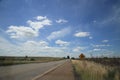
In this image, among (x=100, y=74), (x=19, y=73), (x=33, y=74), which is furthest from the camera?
(x=19, y=73)

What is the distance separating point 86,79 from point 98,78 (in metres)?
1.01

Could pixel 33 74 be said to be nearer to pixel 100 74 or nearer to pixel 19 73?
pixel 19 73

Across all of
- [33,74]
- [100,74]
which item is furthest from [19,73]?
[100,74]

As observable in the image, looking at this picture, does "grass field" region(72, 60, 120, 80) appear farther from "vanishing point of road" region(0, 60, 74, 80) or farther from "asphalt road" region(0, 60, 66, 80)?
"asphalt road" region(0, 60, 66, 80)

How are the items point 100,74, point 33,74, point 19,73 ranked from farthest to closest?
point 19,73, point 33,74, point 100,74

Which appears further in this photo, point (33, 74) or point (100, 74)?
point (33, 74)

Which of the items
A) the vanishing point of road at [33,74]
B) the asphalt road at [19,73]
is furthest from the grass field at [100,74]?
the asphalt road at [19,73]

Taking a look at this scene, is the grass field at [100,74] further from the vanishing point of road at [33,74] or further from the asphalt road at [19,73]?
the asphalt road at [19,73]

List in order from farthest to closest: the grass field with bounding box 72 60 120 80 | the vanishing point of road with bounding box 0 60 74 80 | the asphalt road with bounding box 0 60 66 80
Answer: the vanishing point of road with bounding box 0 60 74 80
the asphalt road with bounding box 0 60 66 80
the grass field with bounding box 72 60 120 80

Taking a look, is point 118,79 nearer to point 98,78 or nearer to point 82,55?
point 98,78

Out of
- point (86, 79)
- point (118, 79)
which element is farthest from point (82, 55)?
point (118, 79)

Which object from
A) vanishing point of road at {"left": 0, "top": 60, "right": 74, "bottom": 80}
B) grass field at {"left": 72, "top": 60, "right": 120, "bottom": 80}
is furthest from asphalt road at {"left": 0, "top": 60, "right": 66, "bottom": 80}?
grass field at {"left": 72, "top": 60, "right": 120, "bottom": 80}

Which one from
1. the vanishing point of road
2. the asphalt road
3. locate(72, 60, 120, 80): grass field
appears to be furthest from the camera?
the vanishing point of road

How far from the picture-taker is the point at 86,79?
13.1 meters
